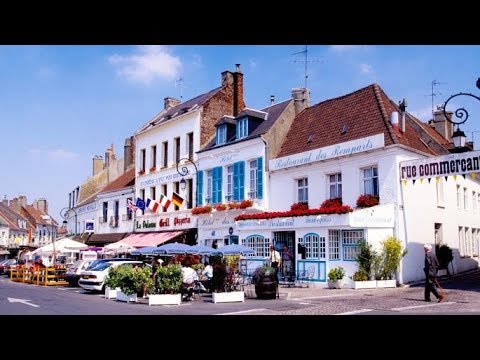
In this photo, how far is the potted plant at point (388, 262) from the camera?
1883cm

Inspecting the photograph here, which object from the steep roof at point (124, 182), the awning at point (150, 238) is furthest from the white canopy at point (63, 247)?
→ the steep roof at point (124, 182)

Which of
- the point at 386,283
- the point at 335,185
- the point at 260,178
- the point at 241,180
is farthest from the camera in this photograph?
the point at 241,180

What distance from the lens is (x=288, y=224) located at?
21.6m

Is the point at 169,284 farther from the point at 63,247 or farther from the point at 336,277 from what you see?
the point at 63,247

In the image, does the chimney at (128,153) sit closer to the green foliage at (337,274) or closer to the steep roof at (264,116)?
→ the steep roof at (264,116)

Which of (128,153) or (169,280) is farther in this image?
(128,153)

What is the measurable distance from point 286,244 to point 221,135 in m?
7.74

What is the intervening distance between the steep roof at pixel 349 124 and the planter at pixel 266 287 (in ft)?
23.4

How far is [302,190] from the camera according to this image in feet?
76.5

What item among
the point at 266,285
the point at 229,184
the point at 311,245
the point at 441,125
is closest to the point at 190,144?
the point at 229,184

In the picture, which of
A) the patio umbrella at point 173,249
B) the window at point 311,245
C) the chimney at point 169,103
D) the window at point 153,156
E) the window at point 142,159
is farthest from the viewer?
the chimney at point 169,103

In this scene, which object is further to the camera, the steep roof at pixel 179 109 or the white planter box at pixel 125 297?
the steep roof at pixel 179 109

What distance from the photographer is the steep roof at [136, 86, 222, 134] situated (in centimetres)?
3016
